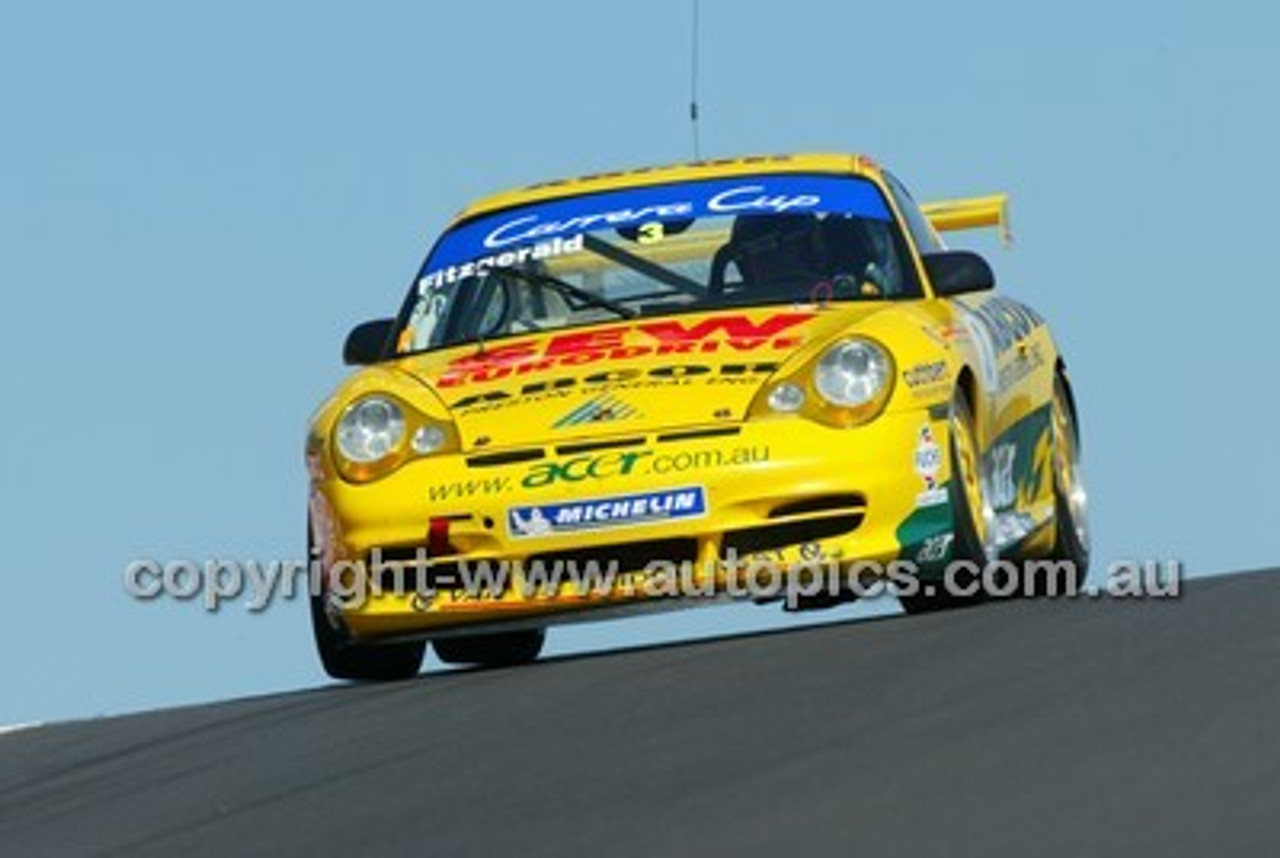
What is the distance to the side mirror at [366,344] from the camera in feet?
38.3

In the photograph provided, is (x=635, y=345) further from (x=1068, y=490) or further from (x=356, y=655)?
(x=1068, y=490)

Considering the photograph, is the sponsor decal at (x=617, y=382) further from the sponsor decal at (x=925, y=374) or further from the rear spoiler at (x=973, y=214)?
the rear spoiler at (x=973, y=214)

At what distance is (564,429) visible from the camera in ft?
34.4

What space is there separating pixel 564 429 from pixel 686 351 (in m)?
0.47

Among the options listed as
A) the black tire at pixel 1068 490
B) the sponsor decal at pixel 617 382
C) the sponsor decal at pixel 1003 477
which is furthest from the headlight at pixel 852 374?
the black tire at pixel 1068 490

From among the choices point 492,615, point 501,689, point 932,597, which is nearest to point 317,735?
point 501,689

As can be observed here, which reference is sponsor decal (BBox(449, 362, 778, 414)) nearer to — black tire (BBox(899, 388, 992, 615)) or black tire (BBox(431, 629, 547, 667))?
black tire (BBox(899, 388, 992, 615))

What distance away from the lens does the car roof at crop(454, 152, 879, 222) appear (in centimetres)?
1216

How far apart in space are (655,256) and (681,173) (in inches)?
16.4

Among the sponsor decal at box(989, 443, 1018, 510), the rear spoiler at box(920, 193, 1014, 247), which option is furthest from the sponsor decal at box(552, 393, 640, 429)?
the rear spoiler at box(920, 193, 1014, 247)

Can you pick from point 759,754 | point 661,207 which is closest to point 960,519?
point 661,207

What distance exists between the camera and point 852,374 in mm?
10547

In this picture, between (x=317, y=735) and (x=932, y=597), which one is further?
(x=932, y=597)

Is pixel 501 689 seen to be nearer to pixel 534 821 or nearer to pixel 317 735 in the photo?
pixel 317 735
